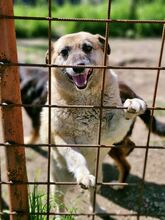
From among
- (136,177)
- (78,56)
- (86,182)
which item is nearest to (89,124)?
(78,56)

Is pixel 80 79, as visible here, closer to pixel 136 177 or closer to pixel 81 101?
pixel 81 101

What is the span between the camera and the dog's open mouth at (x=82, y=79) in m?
3.08

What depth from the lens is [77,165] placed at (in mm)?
3059

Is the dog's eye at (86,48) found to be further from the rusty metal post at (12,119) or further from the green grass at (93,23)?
the green grass at (93,23)

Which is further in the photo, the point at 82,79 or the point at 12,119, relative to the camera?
the point at 82,79

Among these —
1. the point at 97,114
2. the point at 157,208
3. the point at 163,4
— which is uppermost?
the point at 163,4

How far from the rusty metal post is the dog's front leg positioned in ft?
1.33

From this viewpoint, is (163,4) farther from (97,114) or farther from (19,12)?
(97,114)

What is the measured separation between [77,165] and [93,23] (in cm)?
951

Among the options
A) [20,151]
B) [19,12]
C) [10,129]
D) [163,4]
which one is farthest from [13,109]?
[163,4]

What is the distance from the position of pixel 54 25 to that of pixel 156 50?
4583 millimetres

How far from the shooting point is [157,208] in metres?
3.97

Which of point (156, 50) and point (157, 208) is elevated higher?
point (156, 50)

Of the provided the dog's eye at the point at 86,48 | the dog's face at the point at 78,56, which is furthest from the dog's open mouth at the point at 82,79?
the dog's eye at the point at 86,48
